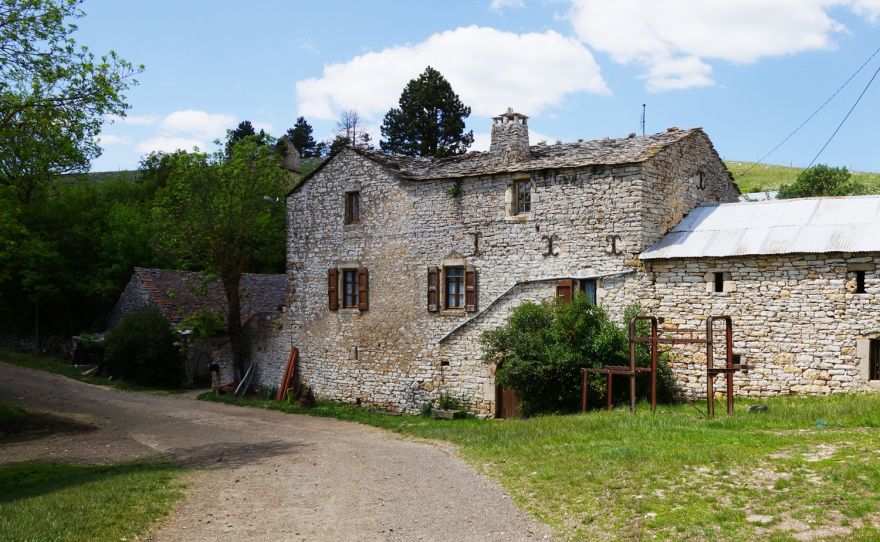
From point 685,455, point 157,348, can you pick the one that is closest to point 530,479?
point 685,455

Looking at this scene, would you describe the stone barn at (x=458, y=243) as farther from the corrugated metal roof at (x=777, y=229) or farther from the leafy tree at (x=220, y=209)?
the leafy tree at (x=220, y=209)

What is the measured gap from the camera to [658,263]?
65.0 ft

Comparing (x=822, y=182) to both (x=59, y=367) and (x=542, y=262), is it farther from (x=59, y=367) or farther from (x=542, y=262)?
(x=59, y=367)

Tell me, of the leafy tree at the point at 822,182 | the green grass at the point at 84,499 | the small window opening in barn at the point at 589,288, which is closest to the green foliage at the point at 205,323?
the green grass at the point at 84,499

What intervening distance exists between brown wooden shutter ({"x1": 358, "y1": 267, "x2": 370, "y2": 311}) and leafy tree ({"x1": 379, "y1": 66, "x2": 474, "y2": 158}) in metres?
24.3

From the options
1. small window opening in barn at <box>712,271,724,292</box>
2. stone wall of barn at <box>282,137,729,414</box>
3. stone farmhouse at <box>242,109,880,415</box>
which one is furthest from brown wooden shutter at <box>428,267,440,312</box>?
small window opening in barn at <box>712,271,724,292</box>

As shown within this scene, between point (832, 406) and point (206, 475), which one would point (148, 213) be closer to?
point (206, 475)

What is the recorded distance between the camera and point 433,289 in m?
24.2

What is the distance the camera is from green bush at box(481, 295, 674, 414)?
19.0 meters

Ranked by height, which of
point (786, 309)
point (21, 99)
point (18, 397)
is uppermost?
point (21, 99)

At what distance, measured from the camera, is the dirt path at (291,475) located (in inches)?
385

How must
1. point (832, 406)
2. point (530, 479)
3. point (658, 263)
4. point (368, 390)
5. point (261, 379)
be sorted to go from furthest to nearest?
point (261, 379) < point (368, 390) < point (658, 263) < point (832, 406) < point (530, 479)

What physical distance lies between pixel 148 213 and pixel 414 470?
126 feet

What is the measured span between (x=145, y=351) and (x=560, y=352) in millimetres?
19555
